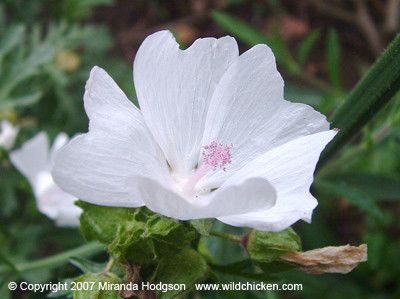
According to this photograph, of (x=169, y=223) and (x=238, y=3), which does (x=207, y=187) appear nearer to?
(x=169, y=223)

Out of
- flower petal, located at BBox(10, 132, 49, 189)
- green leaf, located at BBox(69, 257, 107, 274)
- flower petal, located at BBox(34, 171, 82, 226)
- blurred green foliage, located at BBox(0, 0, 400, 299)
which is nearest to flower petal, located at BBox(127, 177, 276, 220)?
green leaf, located at BBox(69, 257, 107, 274)

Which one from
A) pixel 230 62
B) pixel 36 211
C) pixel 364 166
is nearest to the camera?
pixel 230 62

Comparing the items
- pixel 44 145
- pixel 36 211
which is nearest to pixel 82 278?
pixel 44 145

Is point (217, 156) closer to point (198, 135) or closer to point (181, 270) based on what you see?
point (198, 135)

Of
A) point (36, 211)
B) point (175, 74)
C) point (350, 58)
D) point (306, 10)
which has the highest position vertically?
point (175, 74)

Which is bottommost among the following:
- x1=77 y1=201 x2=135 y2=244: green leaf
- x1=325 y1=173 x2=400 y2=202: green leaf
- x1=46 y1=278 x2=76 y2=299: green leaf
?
x1=325 y1=173 x2=400 y2=202: green leaf

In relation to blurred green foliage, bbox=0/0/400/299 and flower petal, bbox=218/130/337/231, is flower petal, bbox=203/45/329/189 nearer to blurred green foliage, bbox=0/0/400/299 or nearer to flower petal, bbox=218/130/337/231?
flower petal, bbox=218/130/337/231

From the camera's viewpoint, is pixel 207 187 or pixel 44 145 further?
pixel 44 145

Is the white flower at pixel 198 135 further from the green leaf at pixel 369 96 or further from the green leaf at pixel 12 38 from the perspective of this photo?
the green leaf at pixel 12 38
